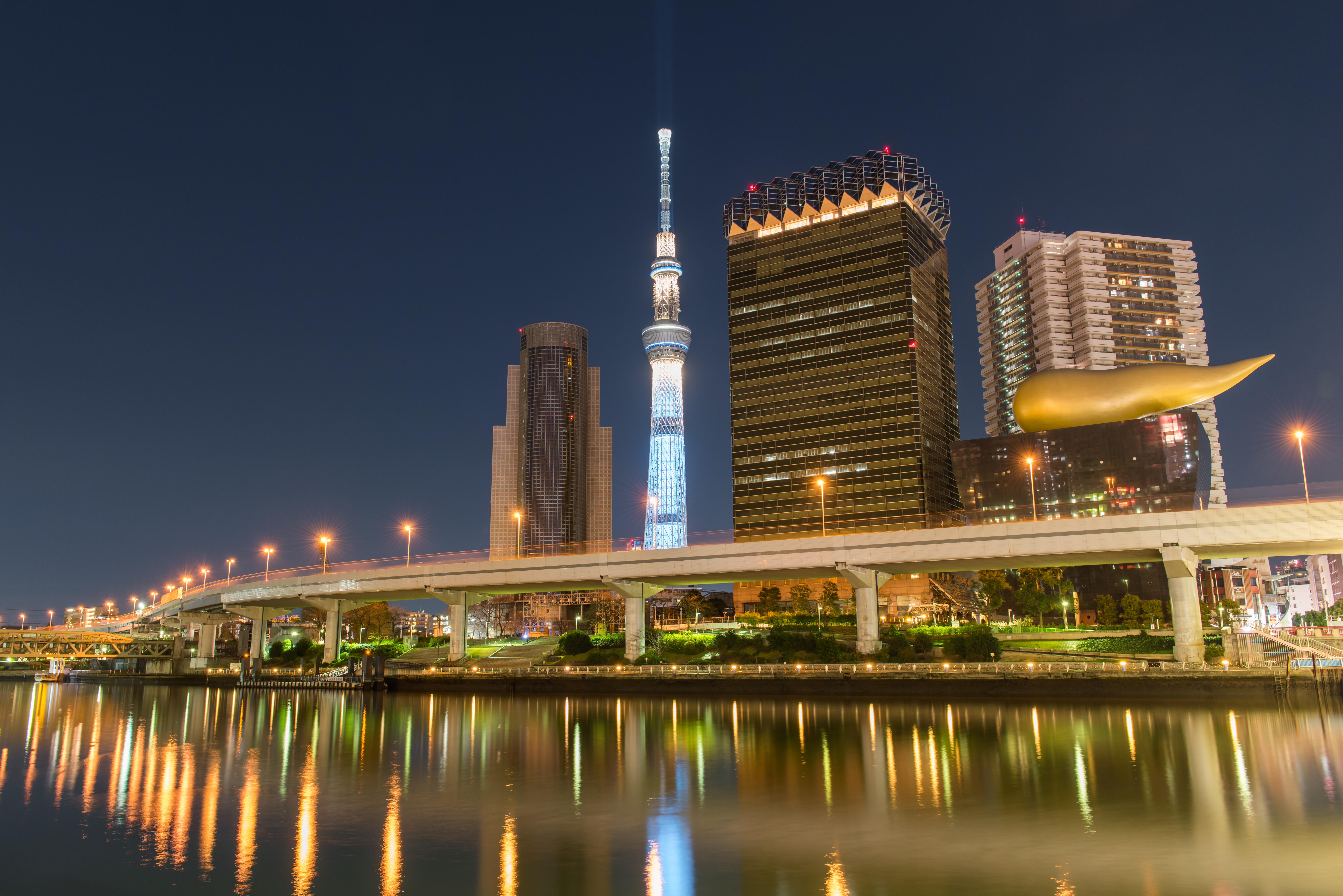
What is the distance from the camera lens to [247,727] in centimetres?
4834

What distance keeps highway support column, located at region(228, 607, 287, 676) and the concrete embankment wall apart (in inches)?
1206

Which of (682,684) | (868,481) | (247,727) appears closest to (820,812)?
(247,727)

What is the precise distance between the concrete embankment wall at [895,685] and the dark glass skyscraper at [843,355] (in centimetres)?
9998

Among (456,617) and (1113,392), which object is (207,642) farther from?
(1113,392)

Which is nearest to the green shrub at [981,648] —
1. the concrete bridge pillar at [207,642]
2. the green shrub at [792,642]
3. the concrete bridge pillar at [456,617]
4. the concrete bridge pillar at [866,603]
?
the concrete bridge pillar at [866,603]

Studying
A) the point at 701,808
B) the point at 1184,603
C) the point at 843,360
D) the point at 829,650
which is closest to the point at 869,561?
the point at 829,650

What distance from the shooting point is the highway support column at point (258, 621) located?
102188 millimetres

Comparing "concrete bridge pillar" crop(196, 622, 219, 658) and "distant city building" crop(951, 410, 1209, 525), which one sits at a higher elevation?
"distant city building" crop(951, 410, 1209, 525)

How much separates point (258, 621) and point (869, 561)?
7656 cm

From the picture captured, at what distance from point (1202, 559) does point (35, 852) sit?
7125cm

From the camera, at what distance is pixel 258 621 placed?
10812cm

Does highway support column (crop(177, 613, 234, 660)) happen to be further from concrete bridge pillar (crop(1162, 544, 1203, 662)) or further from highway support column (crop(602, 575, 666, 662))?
concrete bridge pillar (crop(1162, 544, 1203, 662))

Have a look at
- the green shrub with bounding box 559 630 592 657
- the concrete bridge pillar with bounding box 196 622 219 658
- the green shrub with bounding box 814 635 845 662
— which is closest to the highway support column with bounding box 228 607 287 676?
the concrete bridge pillar with bounding box 196 622 219 658

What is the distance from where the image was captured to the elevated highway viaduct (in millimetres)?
58375
